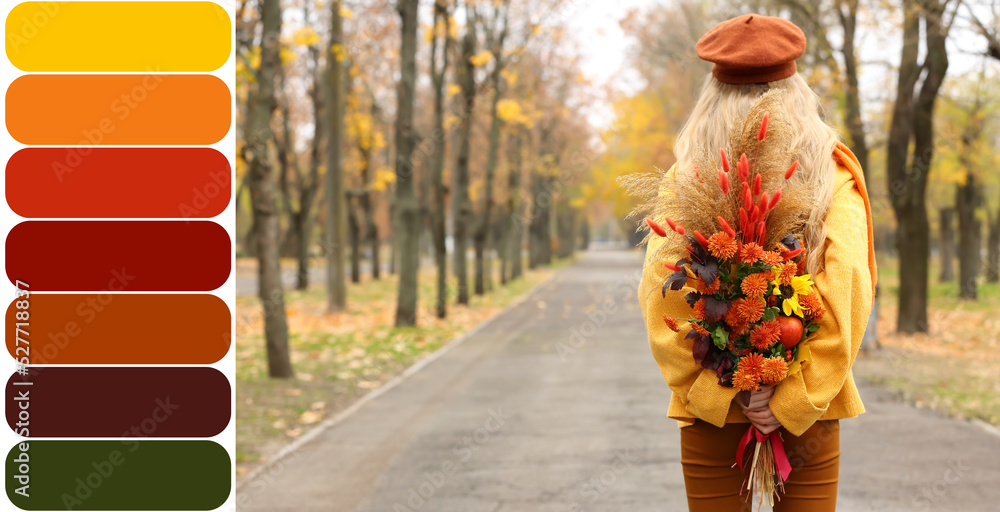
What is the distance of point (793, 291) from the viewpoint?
104 inches

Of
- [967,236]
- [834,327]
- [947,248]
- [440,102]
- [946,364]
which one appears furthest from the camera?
[947,248]

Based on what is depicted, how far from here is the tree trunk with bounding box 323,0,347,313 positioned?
1881cm

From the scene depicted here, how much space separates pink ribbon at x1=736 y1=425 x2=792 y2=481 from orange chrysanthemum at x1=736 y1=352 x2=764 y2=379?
8.1 inches

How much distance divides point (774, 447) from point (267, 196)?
27.0 feet

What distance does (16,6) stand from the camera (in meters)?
4.18

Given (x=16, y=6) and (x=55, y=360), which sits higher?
(x=16, y=6)

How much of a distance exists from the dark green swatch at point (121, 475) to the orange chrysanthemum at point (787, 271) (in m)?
2.82

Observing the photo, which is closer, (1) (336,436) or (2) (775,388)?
(2) (775,388)

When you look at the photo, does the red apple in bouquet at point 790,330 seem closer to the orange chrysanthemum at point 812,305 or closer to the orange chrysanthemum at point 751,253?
the orange chrysanthemum at point 812,305

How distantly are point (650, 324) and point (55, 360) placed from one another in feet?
9.48

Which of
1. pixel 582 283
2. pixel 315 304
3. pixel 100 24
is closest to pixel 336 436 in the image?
pixel 100 24

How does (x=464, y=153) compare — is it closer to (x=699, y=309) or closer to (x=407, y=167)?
(x=407, y=167)

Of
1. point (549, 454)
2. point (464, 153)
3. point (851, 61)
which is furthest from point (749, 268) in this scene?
point (464, 153)

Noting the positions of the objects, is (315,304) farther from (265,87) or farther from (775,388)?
(775,388)
